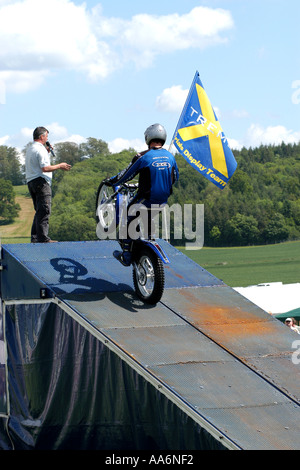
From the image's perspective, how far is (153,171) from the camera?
8.48 meters

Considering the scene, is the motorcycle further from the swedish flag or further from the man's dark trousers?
the swedish flag

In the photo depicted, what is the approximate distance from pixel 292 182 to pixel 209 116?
504 feet

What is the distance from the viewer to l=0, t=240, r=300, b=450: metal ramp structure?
21.7 ft

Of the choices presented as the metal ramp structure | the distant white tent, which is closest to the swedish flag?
the metal ramp structure

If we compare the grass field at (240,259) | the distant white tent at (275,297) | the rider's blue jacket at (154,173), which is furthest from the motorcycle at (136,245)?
the grass field at (240,259)

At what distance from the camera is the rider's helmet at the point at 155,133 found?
8.69m

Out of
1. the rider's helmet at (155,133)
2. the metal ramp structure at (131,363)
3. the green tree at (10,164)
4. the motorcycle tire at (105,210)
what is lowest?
the metal ramp structure at (131,363)

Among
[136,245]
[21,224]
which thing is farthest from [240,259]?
[136,245]

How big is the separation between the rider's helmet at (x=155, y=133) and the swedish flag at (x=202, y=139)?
491cm

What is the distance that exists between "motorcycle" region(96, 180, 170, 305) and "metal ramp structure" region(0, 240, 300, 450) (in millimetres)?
245

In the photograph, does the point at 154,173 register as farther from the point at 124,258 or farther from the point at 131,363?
the point at 131,363

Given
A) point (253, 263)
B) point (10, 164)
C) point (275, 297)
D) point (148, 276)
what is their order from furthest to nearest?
point (10, 164) < point (253, 263) < point (275, 297) < point (148, 276)

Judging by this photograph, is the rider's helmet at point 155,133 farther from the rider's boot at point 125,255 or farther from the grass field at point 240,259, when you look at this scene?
the grass field at point 240,259

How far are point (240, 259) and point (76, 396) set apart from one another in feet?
400
